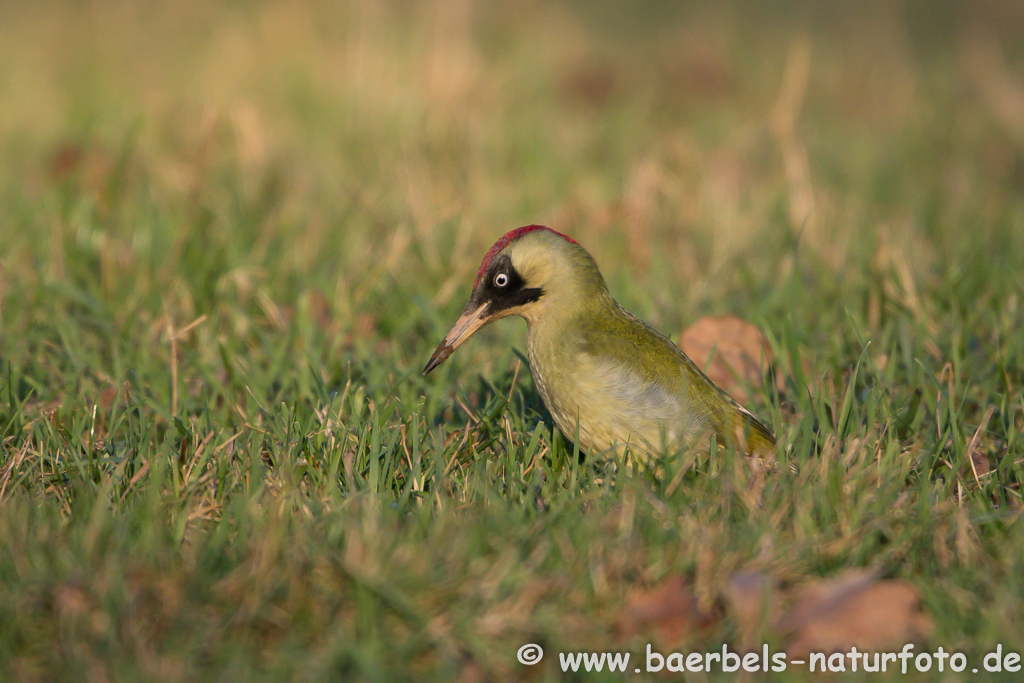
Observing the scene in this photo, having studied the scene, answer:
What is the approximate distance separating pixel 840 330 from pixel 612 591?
232 cm

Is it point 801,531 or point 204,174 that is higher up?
point 204,174

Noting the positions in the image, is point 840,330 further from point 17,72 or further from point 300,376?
point 17,72

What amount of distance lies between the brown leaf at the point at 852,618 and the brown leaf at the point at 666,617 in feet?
0.61

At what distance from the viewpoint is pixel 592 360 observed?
10.2 feet

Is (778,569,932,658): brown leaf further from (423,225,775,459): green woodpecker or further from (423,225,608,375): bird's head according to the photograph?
(423,225,608,375): bird's head

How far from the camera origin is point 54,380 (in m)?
3.76

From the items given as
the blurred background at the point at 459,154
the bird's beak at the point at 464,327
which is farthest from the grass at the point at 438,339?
the bird's beak at the point at 464,327

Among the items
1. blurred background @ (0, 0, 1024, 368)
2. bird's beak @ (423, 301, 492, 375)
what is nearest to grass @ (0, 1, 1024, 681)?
blurred background @ (0, 0, 1024, 368)

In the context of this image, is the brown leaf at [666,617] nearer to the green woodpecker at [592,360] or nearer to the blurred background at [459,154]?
the green woodpecker at [592,360]

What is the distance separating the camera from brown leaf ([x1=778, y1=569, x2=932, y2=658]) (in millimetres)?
2201

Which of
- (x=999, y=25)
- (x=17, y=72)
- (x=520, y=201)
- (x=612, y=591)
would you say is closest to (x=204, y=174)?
(x=520, y=201)

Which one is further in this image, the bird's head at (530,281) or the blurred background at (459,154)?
the blurred background at (459,154)

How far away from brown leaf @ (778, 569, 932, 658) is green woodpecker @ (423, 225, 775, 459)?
0.77 metres

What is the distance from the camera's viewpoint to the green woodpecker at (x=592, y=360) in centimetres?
305
